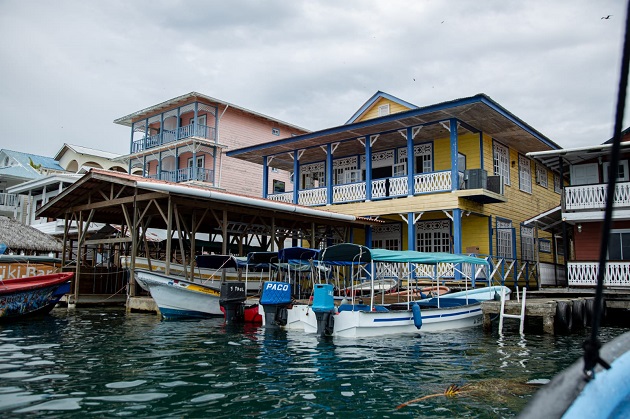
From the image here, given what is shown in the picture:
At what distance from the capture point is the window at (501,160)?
74.9ft

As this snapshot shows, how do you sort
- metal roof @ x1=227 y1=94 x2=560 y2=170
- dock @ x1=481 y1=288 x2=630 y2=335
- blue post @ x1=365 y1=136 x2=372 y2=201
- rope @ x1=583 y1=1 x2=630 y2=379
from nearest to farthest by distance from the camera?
rope @ x1=583 y1=1 x2=630 y2=379 → dock @ x1=481 y1=288 x2=630 y2=335 → metal roof @ x1=227 y1=94 x2=560 y2=170 → blue post @ x1=365 y1=136 x2=372 y2=201

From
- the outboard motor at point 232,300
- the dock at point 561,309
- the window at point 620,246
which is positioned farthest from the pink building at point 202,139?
the dock at point 561,309

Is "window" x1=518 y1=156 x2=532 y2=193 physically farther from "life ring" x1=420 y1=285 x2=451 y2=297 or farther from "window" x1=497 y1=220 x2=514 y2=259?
"life ring" x1=420 y1=285 x2=451 y2=297

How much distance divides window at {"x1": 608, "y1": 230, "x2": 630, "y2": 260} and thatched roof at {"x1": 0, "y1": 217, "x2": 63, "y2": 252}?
26.3 meters

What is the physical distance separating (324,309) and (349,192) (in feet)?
36.9

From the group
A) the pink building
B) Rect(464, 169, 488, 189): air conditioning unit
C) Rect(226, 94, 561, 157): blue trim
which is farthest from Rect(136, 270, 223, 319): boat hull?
the pink building

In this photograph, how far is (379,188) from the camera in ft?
72.6

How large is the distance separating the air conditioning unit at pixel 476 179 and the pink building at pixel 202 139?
59.4ft

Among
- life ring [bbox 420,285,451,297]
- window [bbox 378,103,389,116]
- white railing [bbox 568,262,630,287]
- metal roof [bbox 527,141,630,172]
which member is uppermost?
window [bbox 378,103,389,116]

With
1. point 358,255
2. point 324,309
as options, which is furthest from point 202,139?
point 324,309

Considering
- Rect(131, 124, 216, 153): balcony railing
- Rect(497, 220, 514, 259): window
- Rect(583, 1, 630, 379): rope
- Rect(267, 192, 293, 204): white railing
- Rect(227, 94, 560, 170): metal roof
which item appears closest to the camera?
Rect(583, 1, 630, 379): rope

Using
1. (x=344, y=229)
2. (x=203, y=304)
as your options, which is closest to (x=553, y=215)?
(x=344, y=229)

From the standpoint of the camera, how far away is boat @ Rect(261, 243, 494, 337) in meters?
12.5

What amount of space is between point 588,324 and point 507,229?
24.4ft
